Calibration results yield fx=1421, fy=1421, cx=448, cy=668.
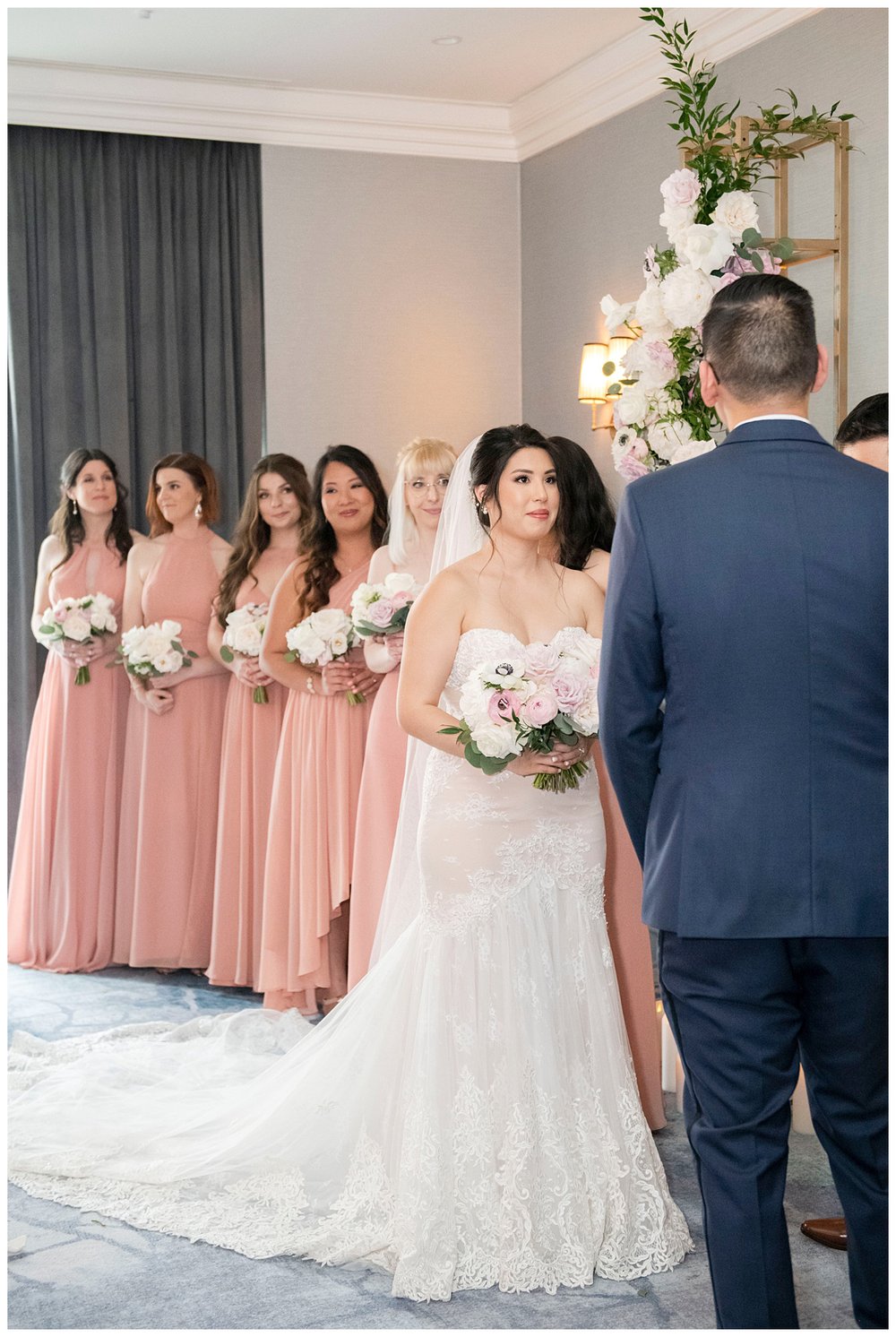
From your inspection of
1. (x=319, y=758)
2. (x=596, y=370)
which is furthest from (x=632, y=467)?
(x=596, y=370)

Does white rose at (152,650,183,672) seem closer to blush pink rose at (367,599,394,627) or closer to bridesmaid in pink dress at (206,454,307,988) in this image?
bridesmaid in pink dress at (206,454,307,988)

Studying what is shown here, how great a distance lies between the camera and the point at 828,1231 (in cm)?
317

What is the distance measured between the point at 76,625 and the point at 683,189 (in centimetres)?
331

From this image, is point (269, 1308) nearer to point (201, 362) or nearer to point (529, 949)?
point (529, 949)

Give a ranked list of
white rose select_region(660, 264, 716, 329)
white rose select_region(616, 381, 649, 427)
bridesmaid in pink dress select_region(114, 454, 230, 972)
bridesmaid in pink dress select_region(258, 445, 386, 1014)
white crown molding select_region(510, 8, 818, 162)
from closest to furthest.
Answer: white rose select_region(660, 264, 716, 329) < white rose select_region(616, 381, 649, 427) < bridesmaid in pink dress select_region(258, 445, 386, 1014) < white crown molding select_region(510, 8, 818, 162) < bridesmaid in pink dress select_region(114, 454, 230, 972)

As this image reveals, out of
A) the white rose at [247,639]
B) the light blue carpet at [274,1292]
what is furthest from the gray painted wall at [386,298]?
the light blue carpet at [274,1292]

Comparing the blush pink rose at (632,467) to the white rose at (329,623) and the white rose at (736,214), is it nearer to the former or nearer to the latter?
the white rose at (736,214)

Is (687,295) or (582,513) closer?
(687,295)

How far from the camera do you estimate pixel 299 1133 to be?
3461mm

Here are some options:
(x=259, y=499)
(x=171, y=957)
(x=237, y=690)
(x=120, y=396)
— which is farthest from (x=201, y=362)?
(x=171, y=957)

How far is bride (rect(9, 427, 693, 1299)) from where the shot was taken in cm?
307

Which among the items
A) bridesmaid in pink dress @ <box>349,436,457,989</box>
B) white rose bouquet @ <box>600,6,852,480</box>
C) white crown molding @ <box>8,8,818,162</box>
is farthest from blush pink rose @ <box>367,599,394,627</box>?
white crown molding @ <box>8,8,818,162</box>

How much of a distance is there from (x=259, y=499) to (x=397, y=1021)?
278 centimetres

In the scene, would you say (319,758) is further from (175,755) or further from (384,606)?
(175,755)
